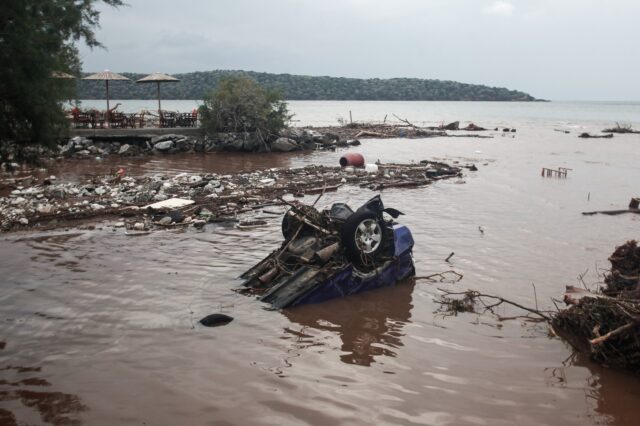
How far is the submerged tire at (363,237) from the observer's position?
7621 millimetres

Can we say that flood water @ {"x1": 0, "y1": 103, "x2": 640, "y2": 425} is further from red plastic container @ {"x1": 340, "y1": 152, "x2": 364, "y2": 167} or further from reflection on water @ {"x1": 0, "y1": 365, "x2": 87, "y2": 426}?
red plastic container @ {"x1": 340, "y1": 152, "x2": 364, "y2": 167}

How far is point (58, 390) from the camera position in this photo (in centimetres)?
501

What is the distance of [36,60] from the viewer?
601cm

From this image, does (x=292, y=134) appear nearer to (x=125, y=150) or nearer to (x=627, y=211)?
(x=125, y=150)

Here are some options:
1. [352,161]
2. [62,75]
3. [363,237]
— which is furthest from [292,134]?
[62,75]

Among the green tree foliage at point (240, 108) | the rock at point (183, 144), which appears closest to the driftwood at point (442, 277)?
the green tree foliage at point (240, 108)

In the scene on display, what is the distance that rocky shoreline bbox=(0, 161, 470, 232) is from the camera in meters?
12.4

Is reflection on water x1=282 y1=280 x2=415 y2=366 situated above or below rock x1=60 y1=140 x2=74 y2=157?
below

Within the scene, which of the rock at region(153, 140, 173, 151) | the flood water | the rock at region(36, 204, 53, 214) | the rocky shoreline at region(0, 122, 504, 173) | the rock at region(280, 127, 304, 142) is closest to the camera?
the flood water

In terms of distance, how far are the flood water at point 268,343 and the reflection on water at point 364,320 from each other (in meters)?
0.03

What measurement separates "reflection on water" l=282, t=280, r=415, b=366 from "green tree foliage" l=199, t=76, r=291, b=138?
72.6 ft

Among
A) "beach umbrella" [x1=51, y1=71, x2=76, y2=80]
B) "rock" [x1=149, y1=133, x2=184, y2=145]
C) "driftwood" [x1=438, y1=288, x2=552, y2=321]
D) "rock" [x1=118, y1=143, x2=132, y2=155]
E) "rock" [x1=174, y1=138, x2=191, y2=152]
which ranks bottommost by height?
"driftwood" [x1=438, y1=288, x2=552, y2=321]

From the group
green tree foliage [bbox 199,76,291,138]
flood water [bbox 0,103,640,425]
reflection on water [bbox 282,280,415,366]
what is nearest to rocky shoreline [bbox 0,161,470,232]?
flood water [bbox 0,103,640,425]

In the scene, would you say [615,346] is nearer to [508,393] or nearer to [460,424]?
[508,393]
